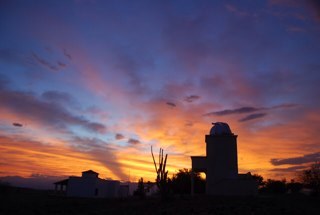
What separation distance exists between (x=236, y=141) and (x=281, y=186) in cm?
2384

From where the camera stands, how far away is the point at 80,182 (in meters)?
62.8

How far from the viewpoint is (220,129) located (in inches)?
1526

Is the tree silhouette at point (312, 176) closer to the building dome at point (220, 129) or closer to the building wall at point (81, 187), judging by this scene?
the building dome at point (220, 129)

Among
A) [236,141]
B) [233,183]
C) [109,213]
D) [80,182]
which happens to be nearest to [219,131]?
[236,141]

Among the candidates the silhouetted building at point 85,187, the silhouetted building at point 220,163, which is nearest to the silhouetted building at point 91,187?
the silhouetted building at point 85,187

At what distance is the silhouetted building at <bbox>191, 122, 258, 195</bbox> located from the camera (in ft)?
118

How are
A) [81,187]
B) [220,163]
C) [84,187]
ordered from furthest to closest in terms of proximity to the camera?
[84,187]
[81,187]
[220,163]

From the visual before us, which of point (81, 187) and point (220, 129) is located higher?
point (220, 129)

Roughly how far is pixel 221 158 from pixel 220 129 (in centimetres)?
343

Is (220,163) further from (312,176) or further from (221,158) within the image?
(312,176)

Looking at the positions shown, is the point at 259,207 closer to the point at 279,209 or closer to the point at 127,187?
the point at 279,209

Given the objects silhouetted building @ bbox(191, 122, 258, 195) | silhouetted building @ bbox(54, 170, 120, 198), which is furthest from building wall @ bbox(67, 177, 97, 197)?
silhouetted building @ bbox(191, 122, 258, 195)

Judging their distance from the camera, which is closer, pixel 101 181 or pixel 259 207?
pixel 259 207

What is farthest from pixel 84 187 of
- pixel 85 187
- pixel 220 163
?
pixel 220 163
